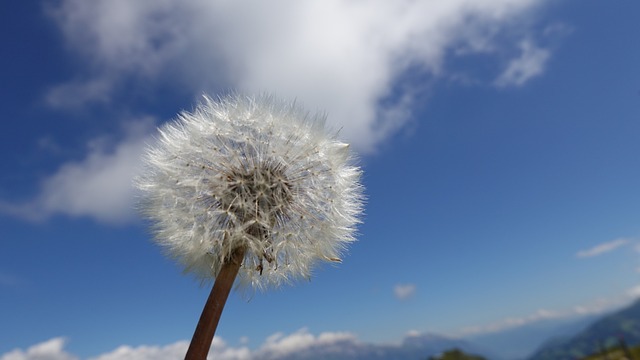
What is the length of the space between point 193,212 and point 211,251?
0.51m

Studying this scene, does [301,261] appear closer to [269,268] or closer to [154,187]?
[269,268]

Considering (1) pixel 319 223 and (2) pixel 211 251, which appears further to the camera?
(1) pixel 319 223

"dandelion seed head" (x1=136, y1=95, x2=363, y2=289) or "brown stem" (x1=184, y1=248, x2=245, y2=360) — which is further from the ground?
"dandelion seed head" (x1=136, y1=95, x2=363, y2=289)

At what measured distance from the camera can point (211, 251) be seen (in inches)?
196

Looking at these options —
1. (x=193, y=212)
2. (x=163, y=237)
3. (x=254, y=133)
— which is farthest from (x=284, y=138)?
(x=163, y=237)

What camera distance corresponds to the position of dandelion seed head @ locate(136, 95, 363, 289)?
5020 mm

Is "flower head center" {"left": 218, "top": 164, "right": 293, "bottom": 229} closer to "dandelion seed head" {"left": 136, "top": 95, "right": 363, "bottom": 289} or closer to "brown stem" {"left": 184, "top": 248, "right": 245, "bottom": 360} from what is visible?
"dandelion seed head" {"left": 136, "top": 95, "right": 363, "bottom": 289}

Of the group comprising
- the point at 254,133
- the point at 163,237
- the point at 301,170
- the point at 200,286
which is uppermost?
the point at 254,133

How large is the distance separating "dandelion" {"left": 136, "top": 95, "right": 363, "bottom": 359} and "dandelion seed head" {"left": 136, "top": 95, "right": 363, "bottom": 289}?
0.01 meters

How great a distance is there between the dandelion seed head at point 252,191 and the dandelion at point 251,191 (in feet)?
0.04

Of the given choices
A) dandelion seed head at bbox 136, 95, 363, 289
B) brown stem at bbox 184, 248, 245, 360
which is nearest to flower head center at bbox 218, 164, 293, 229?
dandelion seed head at bbox 136, 95, 363, 289

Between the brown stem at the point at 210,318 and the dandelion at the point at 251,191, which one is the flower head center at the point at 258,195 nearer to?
the dandelion at the point at 251,191

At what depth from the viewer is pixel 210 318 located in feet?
12.4

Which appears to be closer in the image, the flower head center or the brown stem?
the brown stem
